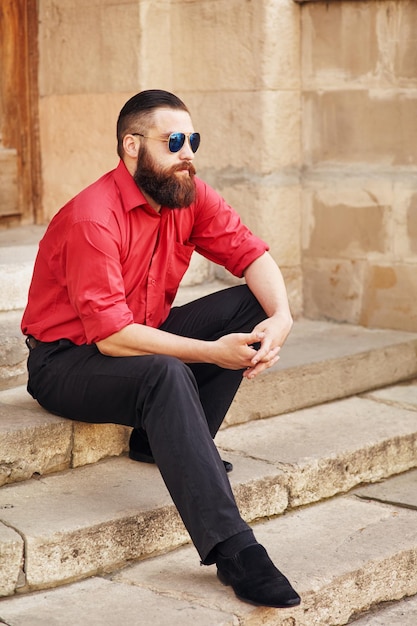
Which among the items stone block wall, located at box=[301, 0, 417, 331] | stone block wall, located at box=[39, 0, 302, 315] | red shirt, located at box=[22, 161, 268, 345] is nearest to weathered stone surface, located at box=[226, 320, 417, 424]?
stone block wall, located at box=[301, 0, 417, 331]

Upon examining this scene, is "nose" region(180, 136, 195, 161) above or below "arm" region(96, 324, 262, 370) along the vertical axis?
above

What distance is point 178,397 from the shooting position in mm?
3062

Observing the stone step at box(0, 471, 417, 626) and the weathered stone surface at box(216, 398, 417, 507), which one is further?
the weathered stone surface at box(216, 398, 417, 507)

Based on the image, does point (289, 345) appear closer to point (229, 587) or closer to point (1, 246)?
point (1, 246)

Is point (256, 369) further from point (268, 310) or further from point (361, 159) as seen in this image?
point (361, 159)

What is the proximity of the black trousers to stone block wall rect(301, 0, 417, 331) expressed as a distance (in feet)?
4.96

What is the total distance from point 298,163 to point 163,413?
246 centimetres

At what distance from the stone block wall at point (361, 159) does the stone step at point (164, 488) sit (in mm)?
711

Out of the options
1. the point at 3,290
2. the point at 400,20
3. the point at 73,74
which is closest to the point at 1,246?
the point at 3,290

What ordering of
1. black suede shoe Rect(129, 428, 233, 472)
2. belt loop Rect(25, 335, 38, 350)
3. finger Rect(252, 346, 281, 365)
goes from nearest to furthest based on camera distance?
finger Rect(252, 346, 281, 365)
belt loop Rect(25, 335, 38, 350)
black suede shoe Rect(129, 428, 233, 472)

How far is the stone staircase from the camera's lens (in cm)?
304

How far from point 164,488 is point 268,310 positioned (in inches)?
26.4

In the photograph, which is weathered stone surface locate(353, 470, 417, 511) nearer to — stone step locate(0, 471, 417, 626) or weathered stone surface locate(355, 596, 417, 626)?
stone step locate(0, 471, 417, 626)

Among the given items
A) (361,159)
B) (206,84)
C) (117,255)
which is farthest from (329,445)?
(206,84)
